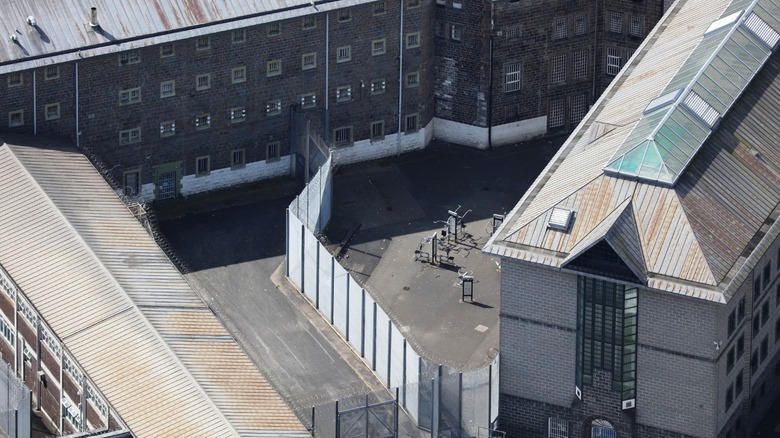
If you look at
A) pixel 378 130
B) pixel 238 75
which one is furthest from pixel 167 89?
pixel 378 130

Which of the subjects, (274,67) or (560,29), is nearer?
(274,67)

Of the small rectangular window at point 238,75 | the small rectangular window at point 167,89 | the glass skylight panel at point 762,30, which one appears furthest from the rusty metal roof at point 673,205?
the small rectangular window at point 167,89

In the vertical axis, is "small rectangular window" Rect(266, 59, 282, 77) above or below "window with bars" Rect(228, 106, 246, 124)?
above

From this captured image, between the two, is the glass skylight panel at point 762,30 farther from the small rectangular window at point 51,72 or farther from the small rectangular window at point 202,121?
the small rectangular window at point 51,72

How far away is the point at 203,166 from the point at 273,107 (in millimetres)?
5671

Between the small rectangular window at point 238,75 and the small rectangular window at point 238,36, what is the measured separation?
5.84ft

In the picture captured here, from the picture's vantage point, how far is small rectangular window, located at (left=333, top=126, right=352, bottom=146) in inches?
6718

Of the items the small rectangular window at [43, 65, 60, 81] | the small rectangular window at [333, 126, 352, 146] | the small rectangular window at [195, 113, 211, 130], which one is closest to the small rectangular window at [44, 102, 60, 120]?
the small rectangular window at [43, 65, 60, 81]

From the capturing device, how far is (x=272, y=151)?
168m

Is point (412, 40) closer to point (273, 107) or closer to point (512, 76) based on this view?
point (512, 76)

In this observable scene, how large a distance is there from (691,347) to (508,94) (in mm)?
41042

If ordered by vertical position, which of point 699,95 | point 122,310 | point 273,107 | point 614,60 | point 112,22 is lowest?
point 614,60

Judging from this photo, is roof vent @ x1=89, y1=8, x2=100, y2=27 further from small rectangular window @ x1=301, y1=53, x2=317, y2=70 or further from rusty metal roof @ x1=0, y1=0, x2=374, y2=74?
small rectangular window @ x1=301, y1=53, x2=317, y2=70

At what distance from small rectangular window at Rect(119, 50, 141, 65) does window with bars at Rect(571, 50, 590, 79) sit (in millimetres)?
30349
